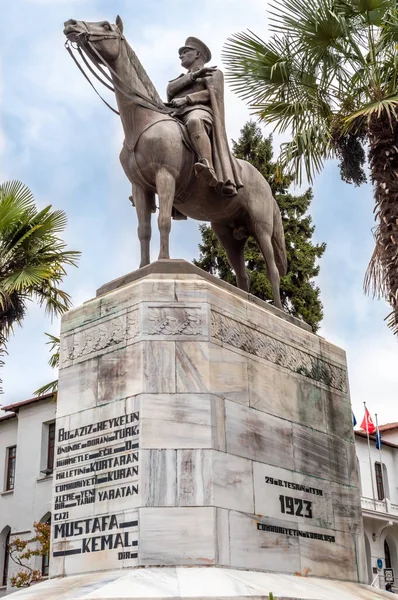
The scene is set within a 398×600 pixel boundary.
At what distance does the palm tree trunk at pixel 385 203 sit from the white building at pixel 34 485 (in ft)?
60.2

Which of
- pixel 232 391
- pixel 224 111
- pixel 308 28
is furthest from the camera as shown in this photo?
pixel 308 28

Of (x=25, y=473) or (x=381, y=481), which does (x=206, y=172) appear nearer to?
(x=25, y=473)

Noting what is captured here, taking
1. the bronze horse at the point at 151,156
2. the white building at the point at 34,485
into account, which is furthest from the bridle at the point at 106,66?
the white building at the point at 34,485

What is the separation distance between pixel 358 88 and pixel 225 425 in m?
9.17

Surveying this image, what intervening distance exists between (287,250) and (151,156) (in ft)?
63.1

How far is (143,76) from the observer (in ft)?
34.1

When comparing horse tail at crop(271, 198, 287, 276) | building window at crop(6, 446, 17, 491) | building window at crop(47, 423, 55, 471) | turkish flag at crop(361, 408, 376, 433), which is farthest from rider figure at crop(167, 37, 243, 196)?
building window at crop(6, 446, 17, 491)

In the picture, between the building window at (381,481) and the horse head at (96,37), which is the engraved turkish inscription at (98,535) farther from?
the building window at (381,481)

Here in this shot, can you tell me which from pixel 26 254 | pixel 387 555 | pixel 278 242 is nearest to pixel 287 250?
pixel 26 254

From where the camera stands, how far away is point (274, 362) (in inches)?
391

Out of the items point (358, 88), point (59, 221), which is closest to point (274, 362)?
point (358, 88)

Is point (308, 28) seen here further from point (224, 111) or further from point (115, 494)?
point (115, 494)

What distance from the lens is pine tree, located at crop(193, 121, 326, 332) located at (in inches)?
1086

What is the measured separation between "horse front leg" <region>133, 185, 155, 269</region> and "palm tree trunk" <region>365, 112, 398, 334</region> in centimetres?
529
